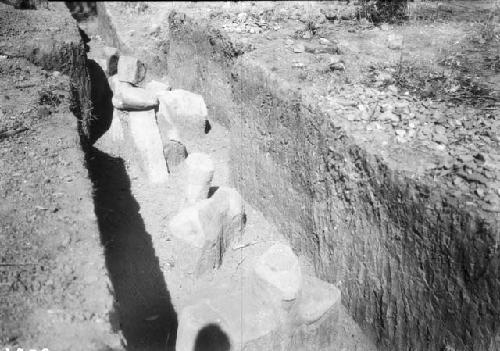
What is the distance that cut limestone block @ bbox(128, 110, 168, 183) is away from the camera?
5.21 meters

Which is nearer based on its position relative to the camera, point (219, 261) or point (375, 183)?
point (375, 183)

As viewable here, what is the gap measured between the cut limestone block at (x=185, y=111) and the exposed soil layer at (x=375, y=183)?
3.01ft

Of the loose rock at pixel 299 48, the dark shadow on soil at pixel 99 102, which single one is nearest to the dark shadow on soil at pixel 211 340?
the loose rock at pixel 299 48

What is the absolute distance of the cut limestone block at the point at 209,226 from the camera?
3.86 metres

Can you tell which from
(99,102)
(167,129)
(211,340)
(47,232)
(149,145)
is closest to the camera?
(47,232)

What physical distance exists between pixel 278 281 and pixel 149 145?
2.91 meters

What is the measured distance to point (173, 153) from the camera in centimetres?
544

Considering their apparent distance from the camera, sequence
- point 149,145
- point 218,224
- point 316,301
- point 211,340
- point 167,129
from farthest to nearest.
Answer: point 167,129 < point 149,145 < point 218,224 < point 316,301 < point 211,340

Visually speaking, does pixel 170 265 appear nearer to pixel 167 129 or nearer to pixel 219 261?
pixel 219 261

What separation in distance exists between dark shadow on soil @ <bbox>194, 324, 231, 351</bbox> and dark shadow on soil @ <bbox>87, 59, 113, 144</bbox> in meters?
3.74

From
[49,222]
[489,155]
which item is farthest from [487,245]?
[49,222]

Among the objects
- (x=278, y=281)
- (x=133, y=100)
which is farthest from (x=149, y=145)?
(x=278, y=281)

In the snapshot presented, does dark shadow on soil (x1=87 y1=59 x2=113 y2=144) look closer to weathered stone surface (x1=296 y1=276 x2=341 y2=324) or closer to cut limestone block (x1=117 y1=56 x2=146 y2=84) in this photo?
cut limestone block (x1=117 y1=56 x2=146 y2=84)

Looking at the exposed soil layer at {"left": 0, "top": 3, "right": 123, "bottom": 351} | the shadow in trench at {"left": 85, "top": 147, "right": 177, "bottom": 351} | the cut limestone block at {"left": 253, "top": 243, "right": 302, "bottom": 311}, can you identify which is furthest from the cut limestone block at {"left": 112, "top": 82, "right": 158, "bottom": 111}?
the cut limestone block at {"left": 253, "top": 243, "right": 302, "bottom": 311}
